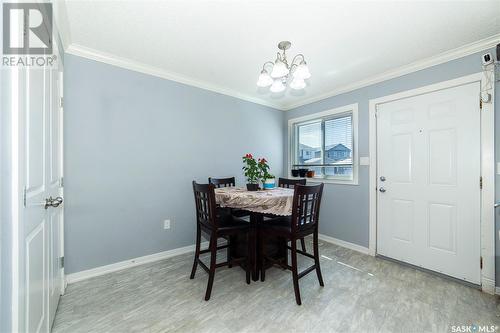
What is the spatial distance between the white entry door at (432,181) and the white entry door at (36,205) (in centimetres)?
333

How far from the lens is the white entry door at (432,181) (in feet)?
7.07

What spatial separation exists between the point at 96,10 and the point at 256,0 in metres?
1.30

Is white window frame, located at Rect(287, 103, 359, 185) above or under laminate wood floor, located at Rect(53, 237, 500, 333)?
above

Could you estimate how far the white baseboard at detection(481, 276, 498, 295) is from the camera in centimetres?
199

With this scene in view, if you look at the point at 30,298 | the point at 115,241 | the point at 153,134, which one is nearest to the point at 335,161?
the point at 153,134

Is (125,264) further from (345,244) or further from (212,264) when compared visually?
(345,244)

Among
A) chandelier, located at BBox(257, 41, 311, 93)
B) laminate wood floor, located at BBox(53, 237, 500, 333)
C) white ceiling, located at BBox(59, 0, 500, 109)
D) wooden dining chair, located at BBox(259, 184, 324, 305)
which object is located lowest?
laminate wood floor, located at BBox(53, 237, 500, 333)

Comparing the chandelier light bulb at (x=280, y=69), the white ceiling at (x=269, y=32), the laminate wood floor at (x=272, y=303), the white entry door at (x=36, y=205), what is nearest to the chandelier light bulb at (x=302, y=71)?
the chandelier light bulb at (x=280, y=69)

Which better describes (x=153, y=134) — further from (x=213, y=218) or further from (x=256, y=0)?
(x=256, y=0)

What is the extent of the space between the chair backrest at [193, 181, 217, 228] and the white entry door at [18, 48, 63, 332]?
1.04 metres

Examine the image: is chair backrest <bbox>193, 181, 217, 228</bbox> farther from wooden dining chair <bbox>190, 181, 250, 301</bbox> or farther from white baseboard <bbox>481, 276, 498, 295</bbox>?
white baseboard <bbox>481, 276, 498, 295</bbox>

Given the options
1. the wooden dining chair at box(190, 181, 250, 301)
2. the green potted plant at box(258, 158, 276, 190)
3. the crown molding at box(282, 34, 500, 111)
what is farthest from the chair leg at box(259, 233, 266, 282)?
the crown molding at box(282, 34, 500, 111)

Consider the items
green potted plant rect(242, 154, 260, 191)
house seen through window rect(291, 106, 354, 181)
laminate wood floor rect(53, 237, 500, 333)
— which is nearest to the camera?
laminate wood floor rect(53, 237, 500, 333)

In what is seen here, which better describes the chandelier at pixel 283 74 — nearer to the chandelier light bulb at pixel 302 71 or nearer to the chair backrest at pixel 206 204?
the chandelier light bulb at pixel 302 71
